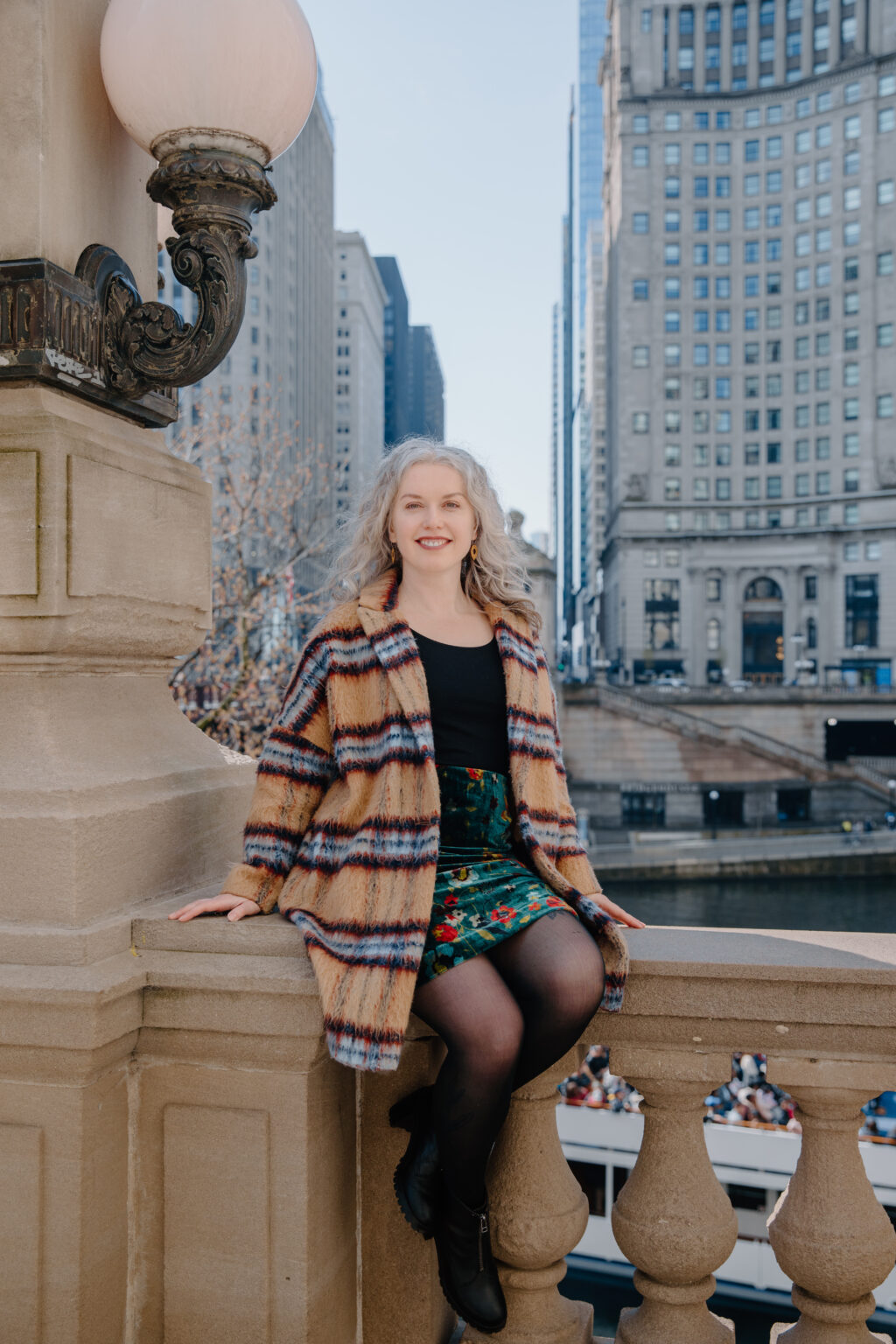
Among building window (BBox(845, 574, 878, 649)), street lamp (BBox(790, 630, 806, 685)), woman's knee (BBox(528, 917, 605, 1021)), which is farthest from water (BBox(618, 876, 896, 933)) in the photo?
building window (BBox(845, 574, 878, 649))

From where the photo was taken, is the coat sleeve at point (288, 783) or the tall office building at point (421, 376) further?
the tall office building at point (421, 376)

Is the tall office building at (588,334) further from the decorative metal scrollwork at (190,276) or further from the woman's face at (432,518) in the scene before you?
the decorative metal scrollwork at (190,276)

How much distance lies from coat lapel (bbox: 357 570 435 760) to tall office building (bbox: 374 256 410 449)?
15316 centimetres

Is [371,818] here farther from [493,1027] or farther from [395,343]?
[395,343]

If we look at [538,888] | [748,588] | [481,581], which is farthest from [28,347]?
[748,588]

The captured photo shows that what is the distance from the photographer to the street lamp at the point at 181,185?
2197mm

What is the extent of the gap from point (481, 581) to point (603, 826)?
3892 centimetres

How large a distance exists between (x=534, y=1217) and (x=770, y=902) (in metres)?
29.9

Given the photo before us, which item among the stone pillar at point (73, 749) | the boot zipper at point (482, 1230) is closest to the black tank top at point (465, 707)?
the stone pillar at point (73, 749)

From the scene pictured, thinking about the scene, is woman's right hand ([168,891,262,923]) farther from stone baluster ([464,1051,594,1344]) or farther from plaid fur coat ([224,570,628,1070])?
stone baluster ([464,1051,594,1344])

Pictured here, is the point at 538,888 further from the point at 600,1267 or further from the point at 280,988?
the point at 600,1267

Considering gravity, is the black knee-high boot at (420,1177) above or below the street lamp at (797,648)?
below

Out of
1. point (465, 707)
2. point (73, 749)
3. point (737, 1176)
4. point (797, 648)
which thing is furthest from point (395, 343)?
point (73, 749)

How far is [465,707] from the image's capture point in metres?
2.50
